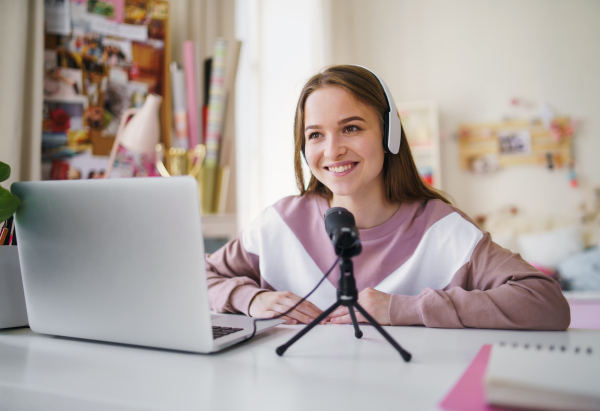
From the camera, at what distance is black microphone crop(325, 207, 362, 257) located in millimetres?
662

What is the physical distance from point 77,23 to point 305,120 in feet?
4.53

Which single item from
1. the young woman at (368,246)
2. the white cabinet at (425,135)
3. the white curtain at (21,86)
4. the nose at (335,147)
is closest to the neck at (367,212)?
the young woman at (368,246)

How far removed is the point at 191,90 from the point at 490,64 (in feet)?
8.27

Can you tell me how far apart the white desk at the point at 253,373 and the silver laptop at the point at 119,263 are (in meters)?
0.04

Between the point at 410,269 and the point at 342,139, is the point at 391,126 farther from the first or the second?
the point at 410,269

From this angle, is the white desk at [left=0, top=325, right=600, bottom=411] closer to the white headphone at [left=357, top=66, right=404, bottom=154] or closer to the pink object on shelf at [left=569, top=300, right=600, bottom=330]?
the white headphone at [left=357, top=66, right=404, bottom=154]

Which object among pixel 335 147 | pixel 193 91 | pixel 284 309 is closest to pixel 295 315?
pixel 284 309

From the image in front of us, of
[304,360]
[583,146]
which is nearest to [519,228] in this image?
[583,146]

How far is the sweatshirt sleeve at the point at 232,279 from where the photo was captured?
3.56ft

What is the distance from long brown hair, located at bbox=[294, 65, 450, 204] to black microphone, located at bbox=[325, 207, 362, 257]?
1.88ft

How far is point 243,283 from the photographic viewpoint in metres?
1.15

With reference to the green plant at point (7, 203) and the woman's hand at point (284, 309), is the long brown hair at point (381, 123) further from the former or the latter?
the green plant at point (7, 203)

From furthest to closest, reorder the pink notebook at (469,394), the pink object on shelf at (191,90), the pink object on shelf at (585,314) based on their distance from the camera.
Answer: the pink object on shelf at (191,90), the pink object on shelf at (585,314), the pink notebook at (469,394)

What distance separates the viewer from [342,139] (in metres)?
1.19
